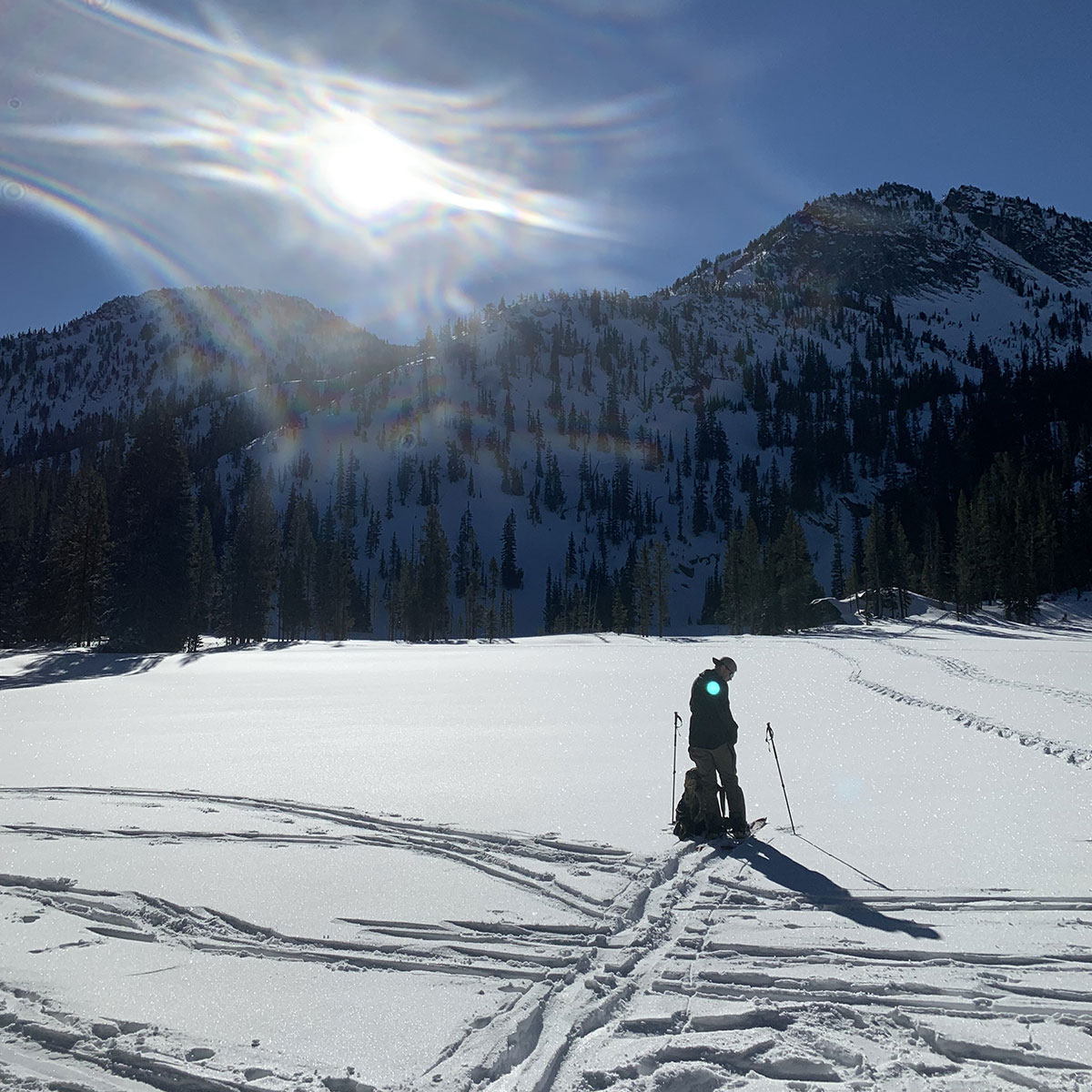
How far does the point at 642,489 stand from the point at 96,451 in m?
139

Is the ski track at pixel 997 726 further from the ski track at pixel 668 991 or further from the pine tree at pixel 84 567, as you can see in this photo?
the pine tree at pixel 84 567

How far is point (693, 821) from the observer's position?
8086 mm

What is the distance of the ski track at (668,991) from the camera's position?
3.76 m

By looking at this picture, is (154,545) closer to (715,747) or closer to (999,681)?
(715,747)

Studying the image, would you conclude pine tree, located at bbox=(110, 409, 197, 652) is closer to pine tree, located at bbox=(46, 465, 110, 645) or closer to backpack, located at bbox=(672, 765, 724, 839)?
pine tree, located at bbox=(46, 465, 110, 645)

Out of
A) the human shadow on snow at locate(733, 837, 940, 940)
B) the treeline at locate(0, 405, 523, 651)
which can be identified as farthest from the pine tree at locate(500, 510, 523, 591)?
the human shadow on snow at locate(733, 837, 940, 940)

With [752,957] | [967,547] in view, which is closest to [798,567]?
[967,547]

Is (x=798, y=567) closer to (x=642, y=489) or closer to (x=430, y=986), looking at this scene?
(x=430, y=986)

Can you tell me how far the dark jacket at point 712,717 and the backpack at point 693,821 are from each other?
20.2 inches

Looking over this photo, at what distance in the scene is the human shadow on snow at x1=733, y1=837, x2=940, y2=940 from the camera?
18.1 feet

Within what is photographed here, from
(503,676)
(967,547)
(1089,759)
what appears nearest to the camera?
(1089,759)

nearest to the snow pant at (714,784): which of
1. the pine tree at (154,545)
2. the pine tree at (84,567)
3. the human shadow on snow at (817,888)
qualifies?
the human shadow on snow at (817,888)

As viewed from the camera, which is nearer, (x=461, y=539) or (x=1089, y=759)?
(x=1089, y=759)

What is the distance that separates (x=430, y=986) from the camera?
4.68 metres
